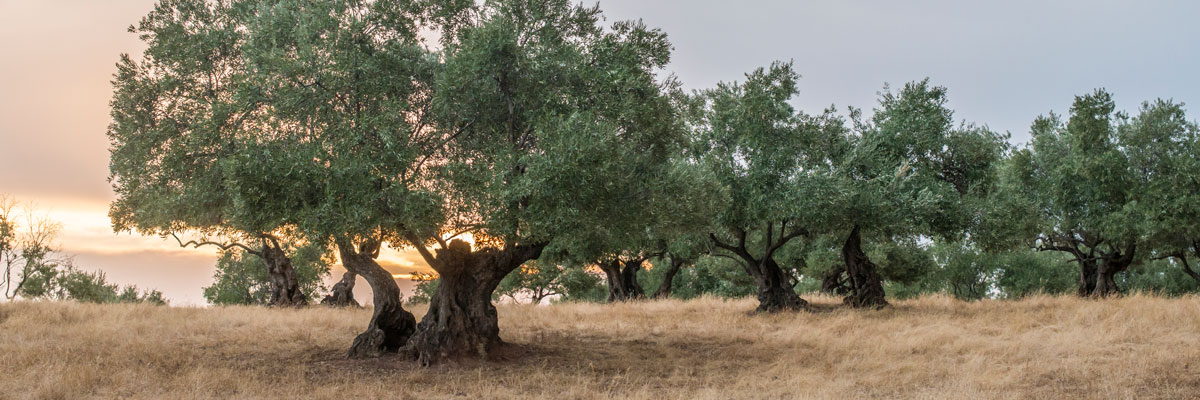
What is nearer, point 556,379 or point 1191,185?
point 556,379

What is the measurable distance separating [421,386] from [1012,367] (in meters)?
13.9

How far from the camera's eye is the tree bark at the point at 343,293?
39.0 m

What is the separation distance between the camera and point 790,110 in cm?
3042

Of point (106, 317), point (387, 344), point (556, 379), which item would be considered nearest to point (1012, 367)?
point (556, 379)

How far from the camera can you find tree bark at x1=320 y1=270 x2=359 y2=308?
39.0 metres

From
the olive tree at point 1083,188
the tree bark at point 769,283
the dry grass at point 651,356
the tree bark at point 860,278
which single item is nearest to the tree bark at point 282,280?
the dry grass at point 651,356

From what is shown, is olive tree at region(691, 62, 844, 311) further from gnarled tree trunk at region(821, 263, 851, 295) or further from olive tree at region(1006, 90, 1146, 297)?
gnarled tree trunk at region(821, 263, 851, 295)

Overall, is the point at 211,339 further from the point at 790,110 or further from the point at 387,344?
the point at 790,110

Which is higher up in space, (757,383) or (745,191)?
(745,191)

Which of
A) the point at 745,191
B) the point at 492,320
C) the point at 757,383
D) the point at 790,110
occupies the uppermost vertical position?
the point at 790,110

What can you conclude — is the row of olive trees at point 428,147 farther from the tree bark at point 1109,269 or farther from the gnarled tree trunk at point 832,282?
the gnarled tree trunk at point 832,282

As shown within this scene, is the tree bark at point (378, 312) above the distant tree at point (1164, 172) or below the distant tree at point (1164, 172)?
below

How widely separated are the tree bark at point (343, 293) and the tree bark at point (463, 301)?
20.5 metres

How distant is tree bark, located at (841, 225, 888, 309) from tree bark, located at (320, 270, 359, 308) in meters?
24.4
